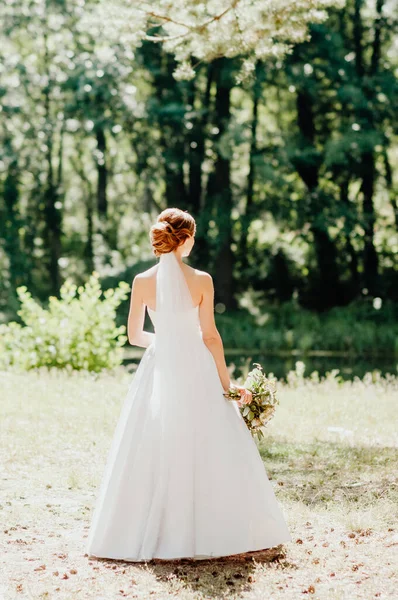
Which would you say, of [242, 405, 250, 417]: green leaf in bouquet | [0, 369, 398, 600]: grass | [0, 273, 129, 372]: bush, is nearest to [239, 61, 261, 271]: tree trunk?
[0, 273, 129, 372]: bush

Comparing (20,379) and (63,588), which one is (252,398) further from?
(20,379)

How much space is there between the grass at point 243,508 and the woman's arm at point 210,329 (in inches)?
43.6

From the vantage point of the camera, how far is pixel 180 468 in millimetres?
4410

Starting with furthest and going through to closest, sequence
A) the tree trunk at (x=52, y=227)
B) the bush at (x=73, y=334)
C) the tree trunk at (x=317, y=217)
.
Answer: the tree trunk at (x=52, y=227) < the tree trunk at (x=317, y=217) < the bush at (x=73, y=334)

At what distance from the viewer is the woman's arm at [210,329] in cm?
455

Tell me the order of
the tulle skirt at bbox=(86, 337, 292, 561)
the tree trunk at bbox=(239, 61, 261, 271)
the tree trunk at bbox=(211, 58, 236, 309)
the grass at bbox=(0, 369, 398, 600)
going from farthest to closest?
the tree trunk at bbox=(211, 58, 236, 309)
the tree trunk at bbox=(239, 61, 261, 271)
the tulle skirt at bbox=(86, 337, 292, 561)
the grass at bbox=(0, 369, 398, 600)

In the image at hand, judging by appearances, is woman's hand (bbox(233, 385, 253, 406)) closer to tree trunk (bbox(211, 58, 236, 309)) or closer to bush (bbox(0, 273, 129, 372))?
bush (bbox(0, 273, 129, 372))

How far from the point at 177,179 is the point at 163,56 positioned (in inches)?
165

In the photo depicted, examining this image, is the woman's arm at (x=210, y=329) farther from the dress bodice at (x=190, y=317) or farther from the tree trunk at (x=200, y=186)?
the tree trunk at (x=200, y=186)

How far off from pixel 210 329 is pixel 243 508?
1.07m

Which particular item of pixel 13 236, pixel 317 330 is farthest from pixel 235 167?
pixel 13 236

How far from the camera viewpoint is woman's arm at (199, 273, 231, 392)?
14.9 feet

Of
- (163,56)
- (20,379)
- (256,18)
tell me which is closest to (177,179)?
(163,56)

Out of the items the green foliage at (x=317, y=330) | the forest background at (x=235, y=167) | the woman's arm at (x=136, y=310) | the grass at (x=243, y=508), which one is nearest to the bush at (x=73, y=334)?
the grass at (x=243, y=508)
